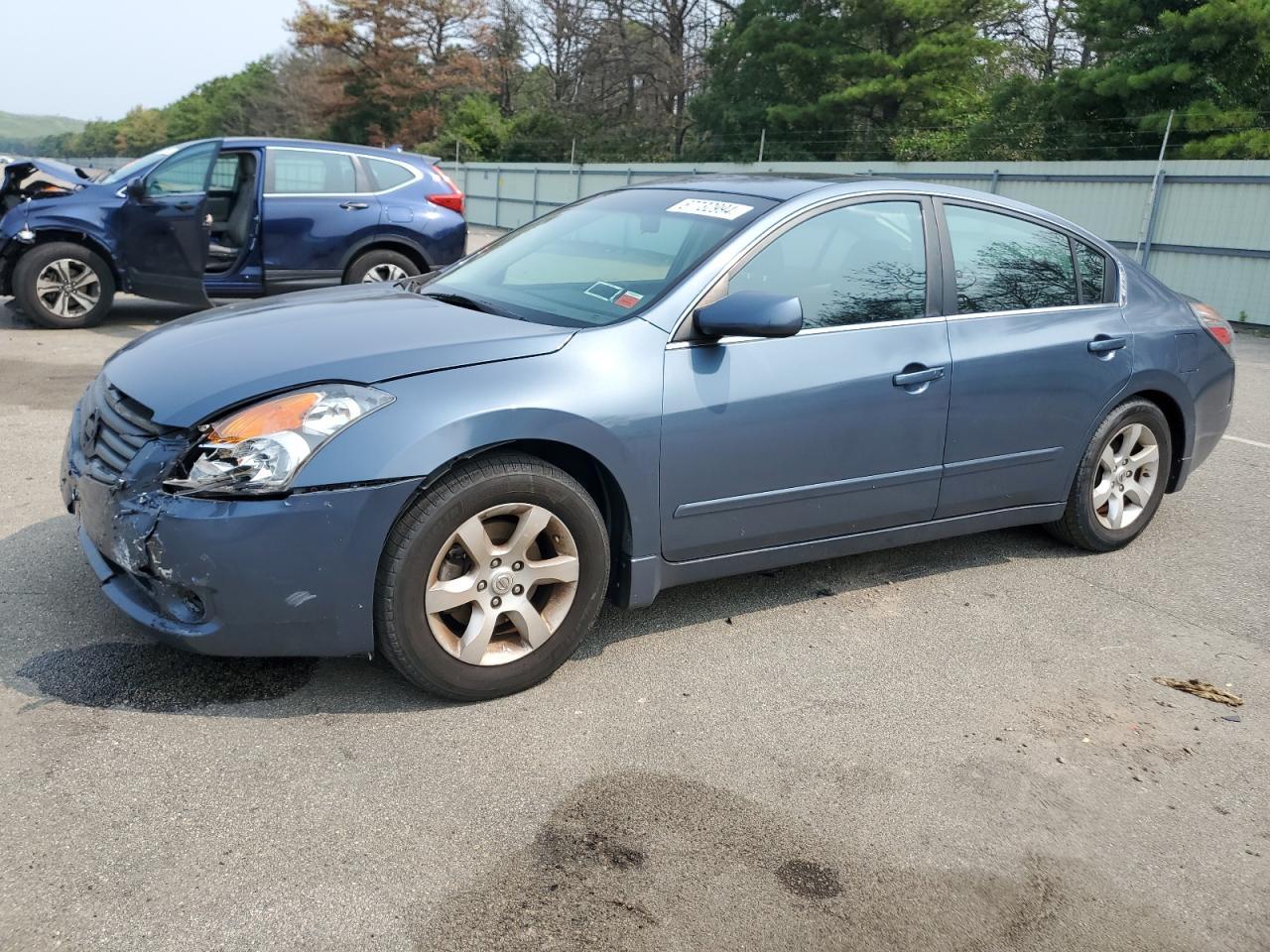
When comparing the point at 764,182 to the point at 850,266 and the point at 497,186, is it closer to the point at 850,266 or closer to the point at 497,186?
the point at 850,266

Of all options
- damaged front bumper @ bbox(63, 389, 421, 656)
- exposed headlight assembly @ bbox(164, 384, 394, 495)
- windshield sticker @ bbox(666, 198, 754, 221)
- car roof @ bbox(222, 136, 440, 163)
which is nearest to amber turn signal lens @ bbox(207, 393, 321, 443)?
exposed headlight assembly @ bbox(164, 384, 394, 495)

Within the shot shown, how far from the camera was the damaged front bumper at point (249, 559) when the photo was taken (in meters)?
3.06

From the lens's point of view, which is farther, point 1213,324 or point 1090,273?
point 1213,324

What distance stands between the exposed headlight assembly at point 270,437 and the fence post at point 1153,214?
51.4 ft

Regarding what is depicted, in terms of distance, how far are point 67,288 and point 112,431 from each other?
7320 mm

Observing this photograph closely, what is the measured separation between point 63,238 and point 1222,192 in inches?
566

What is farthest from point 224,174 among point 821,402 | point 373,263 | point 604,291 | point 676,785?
point 676,785

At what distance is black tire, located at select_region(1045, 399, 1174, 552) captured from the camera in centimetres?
487

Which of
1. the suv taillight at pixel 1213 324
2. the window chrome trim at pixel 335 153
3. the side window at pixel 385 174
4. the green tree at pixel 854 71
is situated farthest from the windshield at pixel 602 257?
the green tree at pixel 854 71

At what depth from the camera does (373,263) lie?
33.5 feet

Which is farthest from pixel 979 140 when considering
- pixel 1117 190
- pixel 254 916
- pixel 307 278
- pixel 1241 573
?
pixel 254 916

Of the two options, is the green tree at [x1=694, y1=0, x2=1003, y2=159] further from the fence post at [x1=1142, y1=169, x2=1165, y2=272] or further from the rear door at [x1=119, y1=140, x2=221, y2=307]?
the rear door at [x1=119, y1=140, x2=221, y2=307]

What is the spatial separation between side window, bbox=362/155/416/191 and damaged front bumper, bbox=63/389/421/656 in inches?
298

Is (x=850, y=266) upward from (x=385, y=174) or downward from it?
downward
